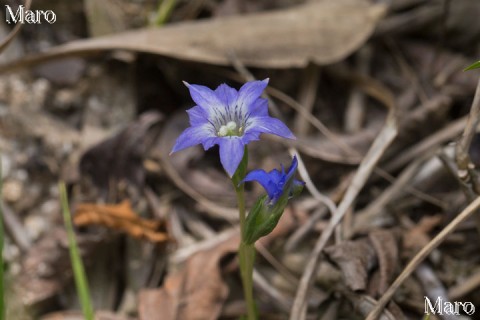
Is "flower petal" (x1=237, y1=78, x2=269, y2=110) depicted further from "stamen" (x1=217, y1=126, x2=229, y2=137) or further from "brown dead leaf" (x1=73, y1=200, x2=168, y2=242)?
"brown dead leaf" (x1=73, y1=200, x2=168, y2=242)

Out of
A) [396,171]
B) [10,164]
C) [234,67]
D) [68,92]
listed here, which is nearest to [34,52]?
[68,92]

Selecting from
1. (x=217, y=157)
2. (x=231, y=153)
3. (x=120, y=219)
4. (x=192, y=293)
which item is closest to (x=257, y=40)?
(x=217, y=157)

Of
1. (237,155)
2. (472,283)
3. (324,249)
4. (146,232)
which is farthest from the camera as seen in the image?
(146,232)

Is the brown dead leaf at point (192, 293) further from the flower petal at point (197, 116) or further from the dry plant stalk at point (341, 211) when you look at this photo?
the flower petal at point (197, 116)

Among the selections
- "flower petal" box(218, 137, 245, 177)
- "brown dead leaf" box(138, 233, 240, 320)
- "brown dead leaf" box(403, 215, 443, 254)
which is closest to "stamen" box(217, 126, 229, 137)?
"flower petal" box(218, 137, 245, 177)

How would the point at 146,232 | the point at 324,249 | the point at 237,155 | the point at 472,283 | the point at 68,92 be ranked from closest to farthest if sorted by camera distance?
the point at 237,155 < the point at 324,249 < the point at 472,283 < the point at 146,232 < the point at 68,92

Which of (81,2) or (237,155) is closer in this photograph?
(237,155)

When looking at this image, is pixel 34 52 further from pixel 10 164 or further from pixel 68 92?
pixel 10 164
